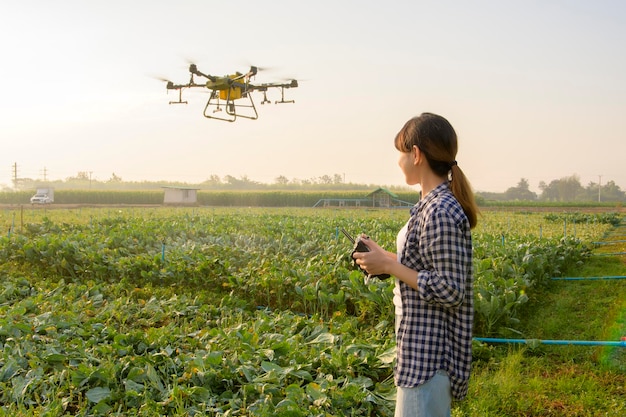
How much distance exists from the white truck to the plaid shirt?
2059 inches

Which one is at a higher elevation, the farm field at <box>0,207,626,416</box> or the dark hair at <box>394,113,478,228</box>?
the dark hair at <box>394,113,478,228</box>

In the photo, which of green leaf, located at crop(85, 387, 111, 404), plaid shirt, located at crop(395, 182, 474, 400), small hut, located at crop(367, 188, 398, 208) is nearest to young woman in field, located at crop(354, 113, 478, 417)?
plaid shirt, located at crop(395, 182, 474, 400)

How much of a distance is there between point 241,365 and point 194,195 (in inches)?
2093

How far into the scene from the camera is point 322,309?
269 inches

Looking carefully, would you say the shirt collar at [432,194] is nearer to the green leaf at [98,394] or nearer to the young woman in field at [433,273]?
the young woman in field at [433,273]

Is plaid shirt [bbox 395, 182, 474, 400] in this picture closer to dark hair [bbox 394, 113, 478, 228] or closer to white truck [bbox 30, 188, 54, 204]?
dark hair [bbox 394, 113, 478, 228]

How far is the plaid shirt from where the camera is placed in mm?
1947

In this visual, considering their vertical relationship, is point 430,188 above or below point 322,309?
above

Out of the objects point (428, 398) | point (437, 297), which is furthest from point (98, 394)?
point (437, 297)

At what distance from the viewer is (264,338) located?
14.8 feet

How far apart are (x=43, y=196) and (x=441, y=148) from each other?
180 feet

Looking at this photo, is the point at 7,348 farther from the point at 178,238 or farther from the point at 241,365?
the point at 178,238

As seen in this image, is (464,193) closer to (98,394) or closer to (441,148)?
(441,148)

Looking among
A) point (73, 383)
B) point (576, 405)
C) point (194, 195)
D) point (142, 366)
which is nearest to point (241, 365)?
point (142, 366)
